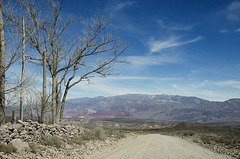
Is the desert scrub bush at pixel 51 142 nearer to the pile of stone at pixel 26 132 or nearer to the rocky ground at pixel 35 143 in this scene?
the rocky ground at pixel 35 143

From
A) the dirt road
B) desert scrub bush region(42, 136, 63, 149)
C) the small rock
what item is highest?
the small rock

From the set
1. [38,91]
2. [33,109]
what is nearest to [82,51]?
→ [38,91]

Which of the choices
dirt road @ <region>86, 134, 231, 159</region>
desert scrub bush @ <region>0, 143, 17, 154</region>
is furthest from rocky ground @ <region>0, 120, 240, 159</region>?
dirt road @ <region>86, 134, 231, 159</region>

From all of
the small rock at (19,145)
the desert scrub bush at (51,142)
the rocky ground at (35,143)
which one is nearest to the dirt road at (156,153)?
the rocky ground at (35,143)

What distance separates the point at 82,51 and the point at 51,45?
2.32m

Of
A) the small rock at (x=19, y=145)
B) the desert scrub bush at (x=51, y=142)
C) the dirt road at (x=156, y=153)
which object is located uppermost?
the small rock at (x=19, y=145)

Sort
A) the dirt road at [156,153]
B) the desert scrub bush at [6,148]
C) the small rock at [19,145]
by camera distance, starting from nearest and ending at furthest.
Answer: the desert scrub bush at [6,148]
the small rock at [19,145]
the dirt road at [156,153]

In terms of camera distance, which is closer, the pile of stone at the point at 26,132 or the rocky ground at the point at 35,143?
the rocky ground at the point at 35,143

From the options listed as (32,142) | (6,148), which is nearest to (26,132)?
(32,142)

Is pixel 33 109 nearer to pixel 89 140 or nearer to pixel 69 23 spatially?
pixel 89 140

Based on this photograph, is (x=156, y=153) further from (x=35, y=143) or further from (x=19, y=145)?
(x=19, y=145)

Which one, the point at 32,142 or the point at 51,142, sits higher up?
the point at 32,142

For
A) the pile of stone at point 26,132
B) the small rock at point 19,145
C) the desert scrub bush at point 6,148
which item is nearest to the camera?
the desert scrub bush at point 6,148

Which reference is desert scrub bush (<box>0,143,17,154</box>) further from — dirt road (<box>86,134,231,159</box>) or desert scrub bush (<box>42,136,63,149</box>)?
dirt road (<box>86,134,231,159</box>)
